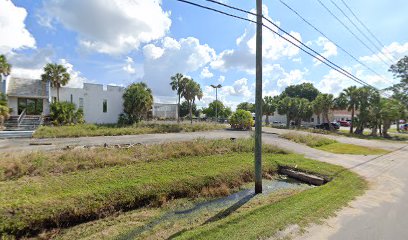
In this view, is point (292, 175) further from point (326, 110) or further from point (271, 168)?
point (326, 110)

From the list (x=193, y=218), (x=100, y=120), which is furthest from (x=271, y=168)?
(x=100, y=120)

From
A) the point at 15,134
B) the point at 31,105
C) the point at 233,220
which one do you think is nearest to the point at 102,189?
the point at 233,220

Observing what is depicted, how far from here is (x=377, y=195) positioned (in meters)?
9.06

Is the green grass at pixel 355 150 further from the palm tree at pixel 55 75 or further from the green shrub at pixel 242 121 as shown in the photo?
the palm tree at pixel 55 75

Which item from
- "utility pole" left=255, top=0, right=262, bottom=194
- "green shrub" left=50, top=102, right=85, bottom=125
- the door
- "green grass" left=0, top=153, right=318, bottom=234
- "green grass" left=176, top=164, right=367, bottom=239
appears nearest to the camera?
"green grass" left=176, top=164, right=367, bottom=239

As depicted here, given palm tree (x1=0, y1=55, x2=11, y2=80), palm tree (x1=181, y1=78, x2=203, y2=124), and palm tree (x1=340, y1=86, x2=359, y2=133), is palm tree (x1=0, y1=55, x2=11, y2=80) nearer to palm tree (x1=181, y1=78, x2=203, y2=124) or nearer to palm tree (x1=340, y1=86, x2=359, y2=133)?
palm tree (x1=181, y1=78, x2=203, y2=124)

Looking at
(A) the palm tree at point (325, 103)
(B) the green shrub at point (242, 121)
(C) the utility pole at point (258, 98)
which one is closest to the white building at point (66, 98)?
(B) the green shrub at point (242, 121)

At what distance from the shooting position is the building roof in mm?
28000

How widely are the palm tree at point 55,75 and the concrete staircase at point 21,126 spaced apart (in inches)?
193

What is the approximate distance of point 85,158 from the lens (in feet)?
39.2

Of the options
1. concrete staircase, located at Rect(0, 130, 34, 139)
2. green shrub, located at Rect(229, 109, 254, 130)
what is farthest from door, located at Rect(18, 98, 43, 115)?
green shrub, located at Rect(229, 109, 254, 130)

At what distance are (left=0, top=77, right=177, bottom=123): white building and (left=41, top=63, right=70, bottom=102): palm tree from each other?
76cm

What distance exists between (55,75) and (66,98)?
10.8 ft

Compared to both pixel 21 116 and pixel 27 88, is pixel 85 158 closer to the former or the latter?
pixel 21 116
